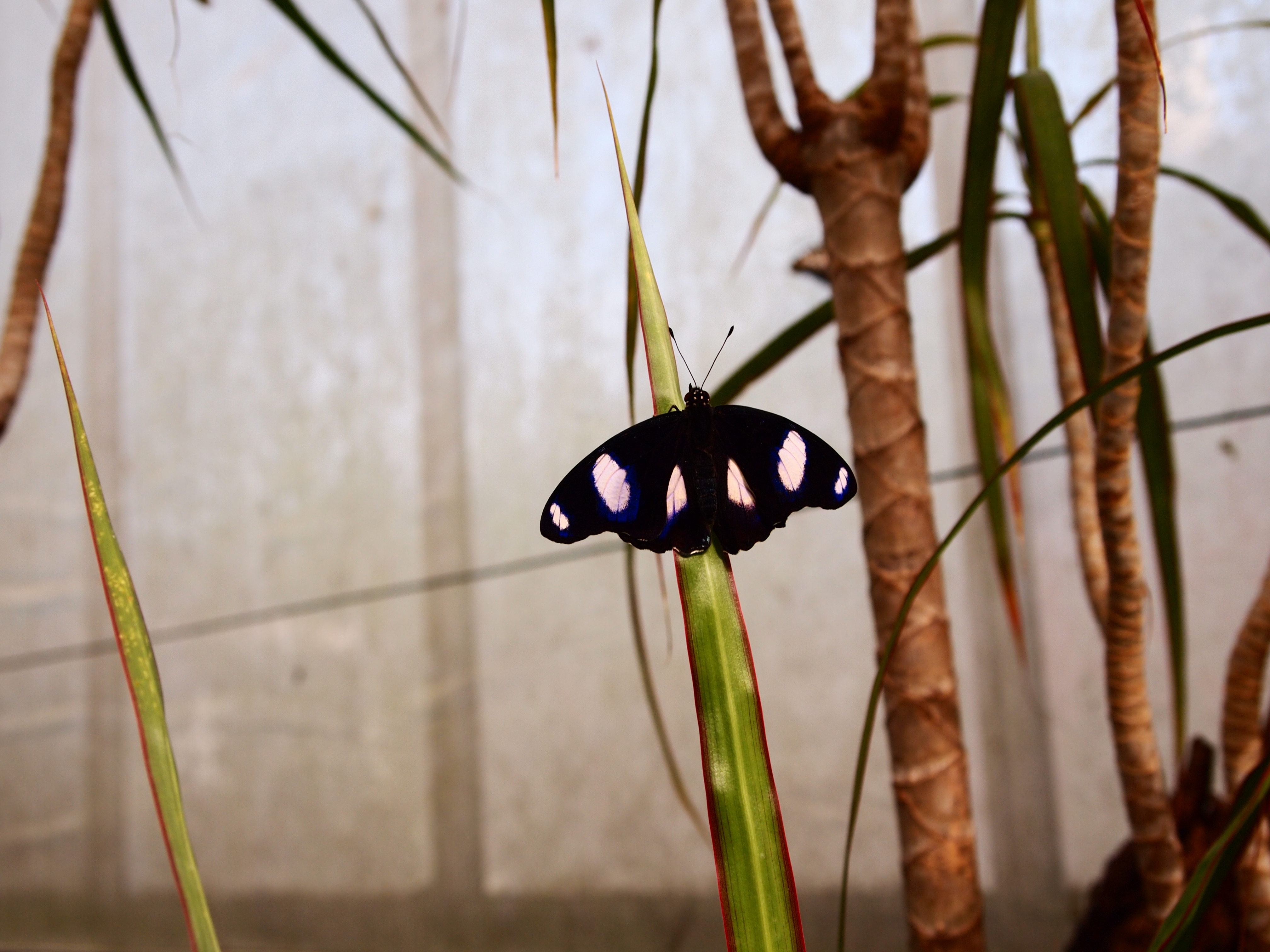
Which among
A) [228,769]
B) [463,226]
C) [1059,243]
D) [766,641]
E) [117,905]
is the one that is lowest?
[117,905]

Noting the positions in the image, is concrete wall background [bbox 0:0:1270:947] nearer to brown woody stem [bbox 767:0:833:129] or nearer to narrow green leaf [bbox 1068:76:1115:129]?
narrow green leaf [bbox 1068:76:1115:129]

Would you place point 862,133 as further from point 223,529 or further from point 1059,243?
point 223,529

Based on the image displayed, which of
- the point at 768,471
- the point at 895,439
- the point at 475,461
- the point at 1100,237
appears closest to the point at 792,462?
the point at 768,471

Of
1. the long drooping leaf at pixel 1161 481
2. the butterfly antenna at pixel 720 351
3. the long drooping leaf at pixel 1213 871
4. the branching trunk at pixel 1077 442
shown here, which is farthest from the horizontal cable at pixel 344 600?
the long drooping leaf at pixel 1213 871

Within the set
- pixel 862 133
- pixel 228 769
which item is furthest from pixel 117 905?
pixel 862 133

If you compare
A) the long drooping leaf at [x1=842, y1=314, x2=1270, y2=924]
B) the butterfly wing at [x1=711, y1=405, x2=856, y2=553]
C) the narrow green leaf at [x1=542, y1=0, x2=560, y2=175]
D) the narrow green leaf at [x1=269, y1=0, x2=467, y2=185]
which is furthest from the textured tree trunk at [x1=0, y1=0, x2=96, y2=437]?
the long drooping leaf at [x1=842, y1=314, x2=1270, y2=924]

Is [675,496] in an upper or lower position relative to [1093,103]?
lower

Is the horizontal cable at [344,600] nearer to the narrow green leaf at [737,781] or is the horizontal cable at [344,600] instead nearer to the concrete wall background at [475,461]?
the concrete wall background at [475,461]

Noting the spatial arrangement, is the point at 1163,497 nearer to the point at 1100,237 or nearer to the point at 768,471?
the point at 1100,237
